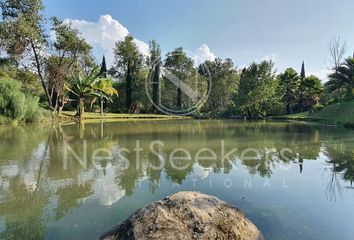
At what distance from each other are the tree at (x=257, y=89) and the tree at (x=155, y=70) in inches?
553

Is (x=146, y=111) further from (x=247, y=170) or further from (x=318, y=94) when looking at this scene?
(x=247, y=170)

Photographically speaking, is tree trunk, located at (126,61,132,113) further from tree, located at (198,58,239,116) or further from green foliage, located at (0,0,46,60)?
green foliage, located at (0,0,46,60)

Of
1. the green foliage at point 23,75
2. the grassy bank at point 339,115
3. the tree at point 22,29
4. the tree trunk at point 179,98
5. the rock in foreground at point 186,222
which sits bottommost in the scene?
the rock in foreground at point 186,222

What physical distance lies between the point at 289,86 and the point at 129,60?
24269 mm

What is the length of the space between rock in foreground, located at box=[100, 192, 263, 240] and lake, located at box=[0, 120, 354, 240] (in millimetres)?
812

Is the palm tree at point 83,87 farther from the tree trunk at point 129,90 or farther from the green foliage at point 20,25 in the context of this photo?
the tree trunk at point 129,90

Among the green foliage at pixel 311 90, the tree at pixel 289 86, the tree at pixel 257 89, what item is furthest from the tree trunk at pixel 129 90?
the green foliage at pixel 311 90

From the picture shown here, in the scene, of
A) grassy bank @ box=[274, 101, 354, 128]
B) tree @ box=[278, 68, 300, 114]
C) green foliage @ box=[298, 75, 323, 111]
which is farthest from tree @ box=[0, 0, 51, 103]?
green foliage @ box=[298, 75, 323, 111]

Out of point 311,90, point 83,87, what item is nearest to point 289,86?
point 311,90

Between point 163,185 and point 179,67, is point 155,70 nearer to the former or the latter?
point 179,67

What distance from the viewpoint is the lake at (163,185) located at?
4.72 meters

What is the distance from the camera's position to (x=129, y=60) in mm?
48625

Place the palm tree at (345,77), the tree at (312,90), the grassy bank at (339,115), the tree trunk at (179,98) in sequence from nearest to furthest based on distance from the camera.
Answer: the grassy bank at (339,115), the palm tree at (345,77), the tree at (312,90), the tree trunk at (179,98)

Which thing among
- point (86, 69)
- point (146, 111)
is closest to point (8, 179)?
point (86, 69)
